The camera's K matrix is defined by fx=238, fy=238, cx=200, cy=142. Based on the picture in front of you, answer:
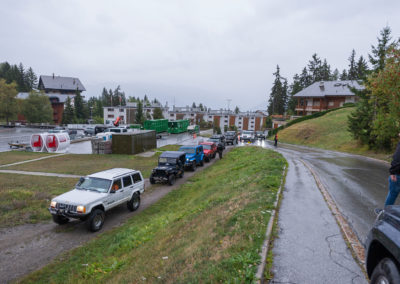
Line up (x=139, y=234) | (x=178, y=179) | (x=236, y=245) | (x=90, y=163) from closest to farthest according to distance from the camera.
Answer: (x=236, y=245), (x=139, y=234), (x=178, y=179), (x=90, y=163)

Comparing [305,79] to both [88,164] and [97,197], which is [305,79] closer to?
[88,164]

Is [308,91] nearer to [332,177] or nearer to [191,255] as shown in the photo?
[332,177]

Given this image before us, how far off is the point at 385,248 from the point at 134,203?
451 inches

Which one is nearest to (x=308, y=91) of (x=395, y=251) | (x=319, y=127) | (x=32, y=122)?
(x=319, y=127)

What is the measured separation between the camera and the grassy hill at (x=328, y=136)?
28534 millimetres

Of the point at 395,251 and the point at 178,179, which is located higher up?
the point at 395,251

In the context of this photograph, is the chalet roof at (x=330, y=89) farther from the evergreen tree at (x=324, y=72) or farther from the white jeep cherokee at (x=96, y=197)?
the white jeep cherokee at (x=96, y=197)

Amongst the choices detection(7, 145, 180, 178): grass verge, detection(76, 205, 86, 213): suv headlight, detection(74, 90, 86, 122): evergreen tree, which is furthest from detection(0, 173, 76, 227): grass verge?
detection(74, 90, 86, 122): evergreen tree

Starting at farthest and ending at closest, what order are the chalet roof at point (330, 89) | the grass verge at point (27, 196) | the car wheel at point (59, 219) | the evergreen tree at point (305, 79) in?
the evergreen tree at point (305, 79) < the chalet roof at point (330, 89) < the grass verge at point (27, 196) < the car wheel at point (59, 219)

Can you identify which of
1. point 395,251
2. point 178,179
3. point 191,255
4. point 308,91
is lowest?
point 178,179

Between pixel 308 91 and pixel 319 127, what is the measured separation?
926 inches

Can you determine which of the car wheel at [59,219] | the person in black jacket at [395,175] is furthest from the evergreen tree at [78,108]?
the person in black jacket at [395,175]

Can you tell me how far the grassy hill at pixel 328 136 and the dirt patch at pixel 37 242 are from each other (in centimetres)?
2574

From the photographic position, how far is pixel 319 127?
40.2 meters
